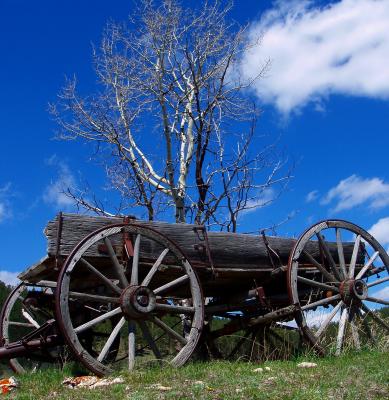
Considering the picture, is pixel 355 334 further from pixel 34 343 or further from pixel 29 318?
pixel 29 318

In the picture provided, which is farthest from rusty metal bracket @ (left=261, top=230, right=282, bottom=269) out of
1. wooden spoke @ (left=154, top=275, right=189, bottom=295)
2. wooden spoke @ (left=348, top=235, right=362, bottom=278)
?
wooden spoke @ (left=154, top=275, right=189, bottom=295)

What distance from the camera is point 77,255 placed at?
5.83m

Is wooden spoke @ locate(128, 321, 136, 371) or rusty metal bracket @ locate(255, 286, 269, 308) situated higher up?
rusty metal bracket @ locate(255, 286, 269, 308)

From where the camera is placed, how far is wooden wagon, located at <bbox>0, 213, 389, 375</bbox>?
601cm

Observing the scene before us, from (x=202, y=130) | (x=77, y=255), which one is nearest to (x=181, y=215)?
(x=202, y=130)

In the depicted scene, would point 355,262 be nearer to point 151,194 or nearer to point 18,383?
point 18,383

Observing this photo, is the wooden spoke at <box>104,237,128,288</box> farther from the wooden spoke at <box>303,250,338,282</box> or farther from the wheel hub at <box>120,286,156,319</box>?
the wooden spoke at <box>303,250,338,282</box>

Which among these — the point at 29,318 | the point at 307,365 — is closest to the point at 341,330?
the point at 307,365

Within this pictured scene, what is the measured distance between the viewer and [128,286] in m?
6.06

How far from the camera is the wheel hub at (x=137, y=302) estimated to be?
19.5 ft

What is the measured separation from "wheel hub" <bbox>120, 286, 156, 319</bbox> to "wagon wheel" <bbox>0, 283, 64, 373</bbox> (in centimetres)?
108

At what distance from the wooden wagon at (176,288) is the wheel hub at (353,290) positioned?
13 mm

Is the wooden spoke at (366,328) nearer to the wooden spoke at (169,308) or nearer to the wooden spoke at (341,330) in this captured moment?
the wooden spoke at (341,330)

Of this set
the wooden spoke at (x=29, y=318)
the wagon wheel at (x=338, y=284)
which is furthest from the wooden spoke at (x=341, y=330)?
the wooden spoke at (x=29, y=318)
